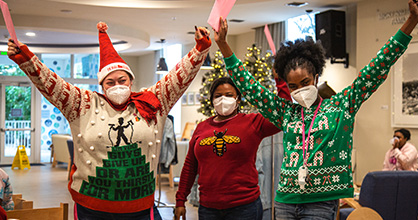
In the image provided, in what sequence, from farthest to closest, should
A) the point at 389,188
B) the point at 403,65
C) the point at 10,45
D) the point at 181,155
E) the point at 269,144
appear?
the point at 181,155 → the point at 403,65 → the point at 269,144 → the point at 389,188 → the point at 10,45

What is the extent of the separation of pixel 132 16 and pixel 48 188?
3.82 m

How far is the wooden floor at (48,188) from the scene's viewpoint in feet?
24.2

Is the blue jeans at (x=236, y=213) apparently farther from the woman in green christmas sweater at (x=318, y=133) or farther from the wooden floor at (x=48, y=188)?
the wooden floor at (x=48, y=188)

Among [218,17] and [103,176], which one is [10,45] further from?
[218,17]

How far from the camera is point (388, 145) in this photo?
8328 mm

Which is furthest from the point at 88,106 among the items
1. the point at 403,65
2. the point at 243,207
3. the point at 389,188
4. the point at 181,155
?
the point at 181,155

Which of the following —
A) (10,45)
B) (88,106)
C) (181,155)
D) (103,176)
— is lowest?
(181,155)

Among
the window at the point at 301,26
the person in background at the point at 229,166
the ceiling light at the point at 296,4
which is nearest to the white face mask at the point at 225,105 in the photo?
the person in background at the point at 229,166

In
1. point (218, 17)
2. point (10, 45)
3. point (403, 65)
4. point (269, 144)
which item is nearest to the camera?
point (10, 45)

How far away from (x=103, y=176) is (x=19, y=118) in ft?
43.4

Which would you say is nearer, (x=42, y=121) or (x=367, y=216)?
(x=367, y=216)

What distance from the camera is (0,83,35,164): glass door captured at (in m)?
14.2

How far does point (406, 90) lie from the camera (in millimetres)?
7910

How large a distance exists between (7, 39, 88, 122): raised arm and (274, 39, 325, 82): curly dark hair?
93 cm
